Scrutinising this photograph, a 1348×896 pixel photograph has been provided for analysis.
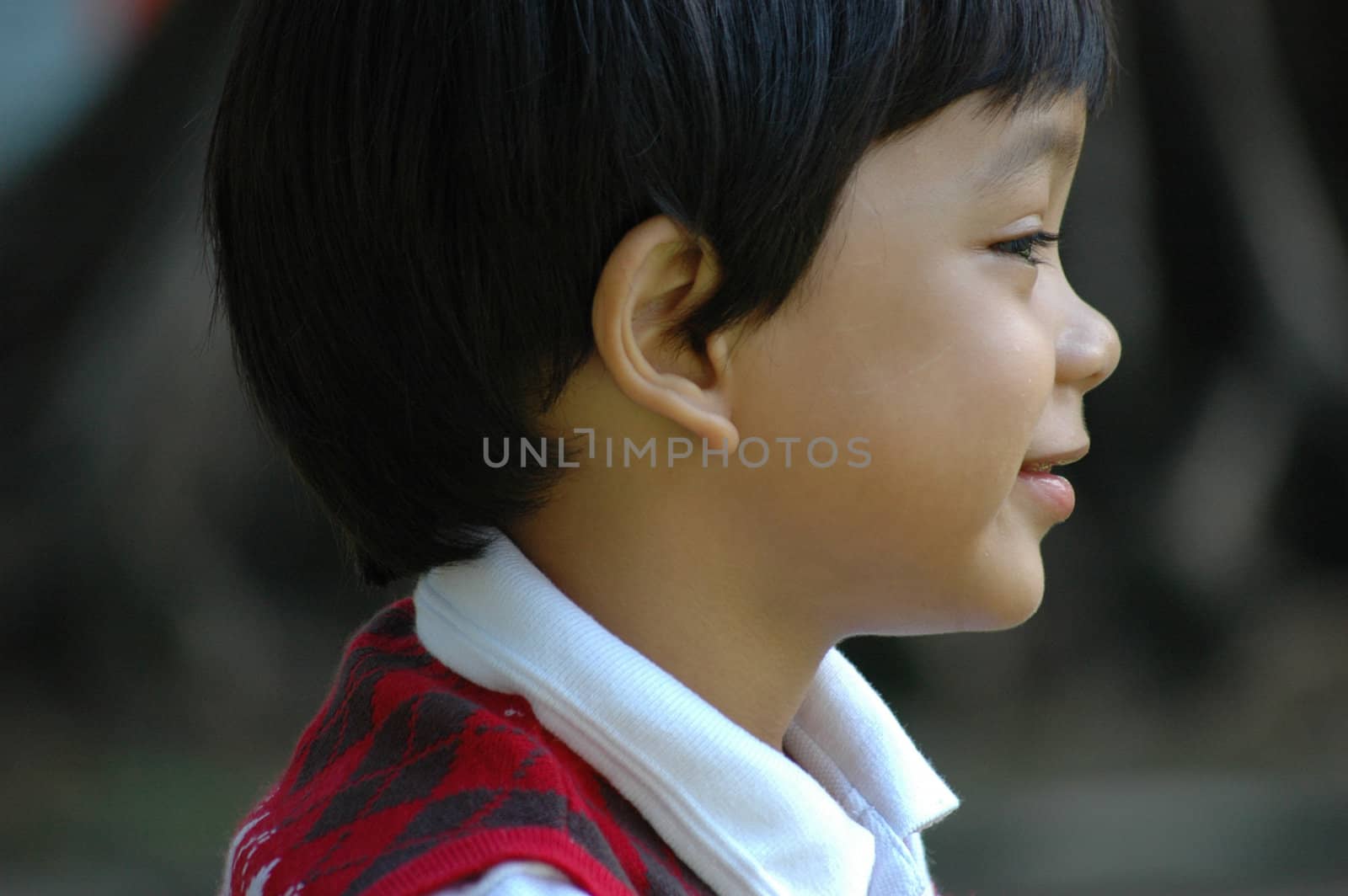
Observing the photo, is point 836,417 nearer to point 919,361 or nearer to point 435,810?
point 919,361

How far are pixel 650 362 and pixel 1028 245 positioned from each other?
0.62 ft

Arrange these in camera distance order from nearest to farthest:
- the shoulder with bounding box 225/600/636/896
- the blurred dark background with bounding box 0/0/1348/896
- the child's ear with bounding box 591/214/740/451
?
the shoulder with bounding box 225/600/636/896, the child's ear with bounding box 591/214/740/451, the blurred dark background with bounding box 0/0/1348/896

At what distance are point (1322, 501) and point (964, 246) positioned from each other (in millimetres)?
1391

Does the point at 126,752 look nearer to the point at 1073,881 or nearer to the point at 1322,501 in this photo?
the point at 1073,881

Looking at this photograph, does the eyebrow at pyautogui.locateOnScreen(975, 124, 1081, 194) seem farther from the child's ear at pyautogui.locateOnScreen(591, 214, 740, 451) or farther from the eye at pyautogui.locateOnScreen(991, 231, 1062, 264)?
the child's ear at pyautogui.locateOnScreen(591, 214, 740, 451)

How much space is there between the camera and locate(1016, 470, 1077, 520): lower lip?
0.68m

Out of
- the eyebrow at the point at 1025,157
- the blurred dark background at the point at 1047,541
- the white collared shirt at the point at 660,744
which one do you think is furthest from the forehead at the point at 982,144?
the blurred dark background at the point at 1047,541

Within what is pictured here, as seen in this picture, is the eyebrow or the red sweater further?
the eyebrow

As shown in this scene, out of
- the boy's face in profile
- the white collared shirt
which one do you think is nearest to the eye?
the boy's face in profile

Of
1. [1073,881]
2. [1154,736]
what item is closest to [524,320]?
[1073,881]

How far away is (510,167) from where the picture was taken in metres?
0.57

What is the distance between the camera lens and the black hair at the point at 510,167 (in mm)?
571

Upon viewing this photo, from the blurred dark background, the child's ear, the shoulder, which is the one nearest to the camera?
the shoulder

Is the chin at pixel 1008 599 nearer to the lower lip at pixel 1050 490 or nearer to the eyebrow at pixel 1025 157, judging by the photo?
the lower lip at pixel 1050 490
